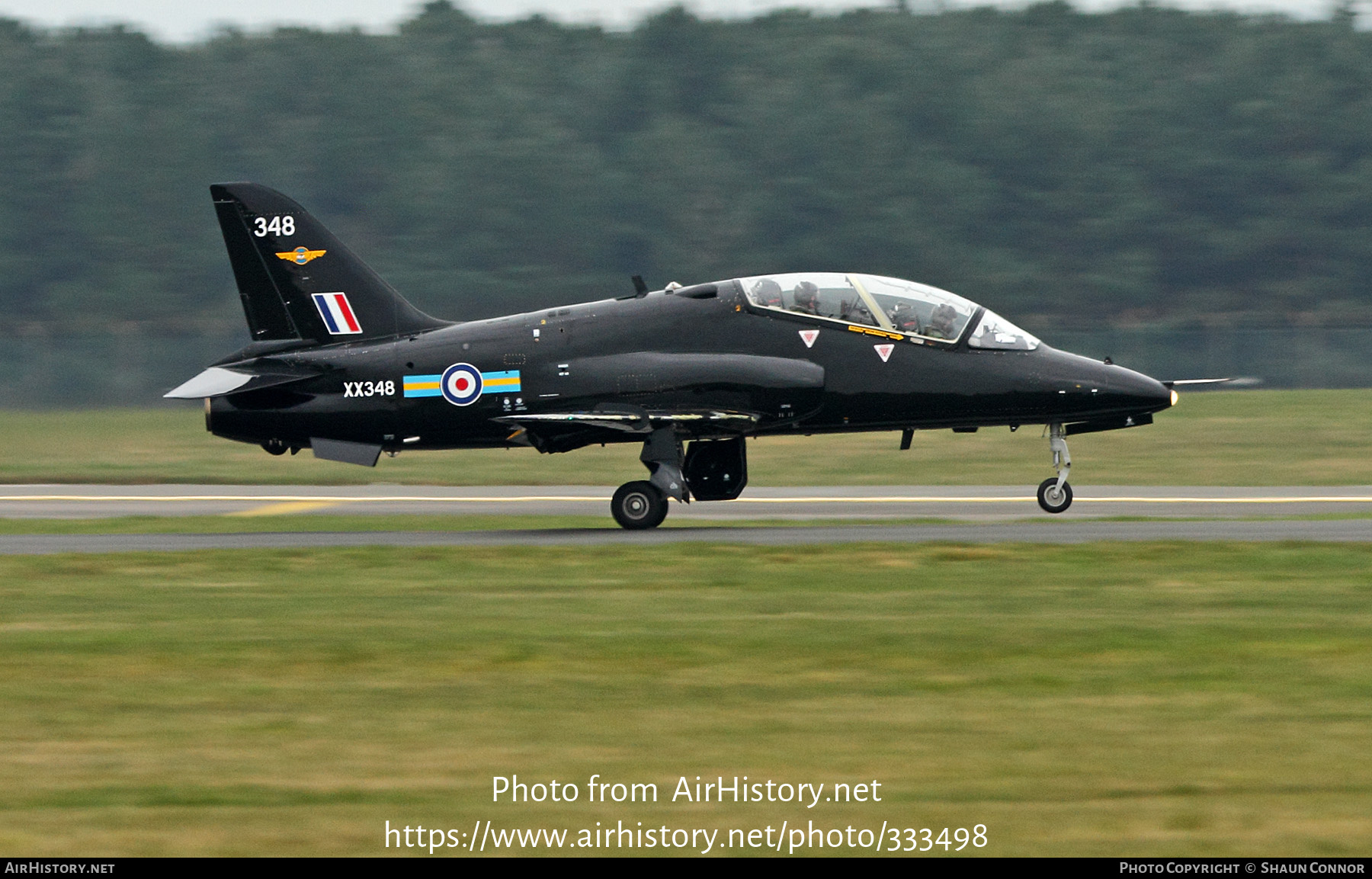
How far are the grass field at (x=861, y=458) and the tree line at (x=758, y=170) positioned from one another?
66.6ft

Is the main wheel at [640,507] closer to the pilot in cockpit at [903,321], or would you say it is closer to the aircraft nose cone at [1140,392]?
Answer: the pilot in cockpit at [903,321]

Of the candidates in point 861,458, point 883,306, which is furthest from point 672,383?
point 861,458

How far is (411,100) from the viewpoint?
230 ft

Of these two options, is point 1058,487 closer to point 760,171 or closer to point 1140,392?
point 1140,392

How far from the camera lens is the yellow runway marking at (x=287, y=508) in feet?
79.3

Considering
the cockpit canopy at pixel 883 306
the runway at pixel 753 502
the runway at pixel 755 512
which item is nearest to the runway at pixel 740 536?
the runway at pixel 755 512

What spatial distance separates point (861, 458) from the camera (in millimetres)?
33219

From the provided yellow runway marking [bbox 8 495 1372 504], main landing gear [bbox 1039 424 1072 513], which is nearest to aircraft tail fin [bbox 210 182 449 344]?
yellow runway marking [bbox 8 495 1372 504]

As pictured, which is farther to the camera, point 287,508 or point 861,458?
point 861,458

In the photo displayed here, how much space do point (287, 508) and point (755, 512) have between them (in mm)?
6696

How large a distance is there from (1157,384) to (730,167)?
145 ft

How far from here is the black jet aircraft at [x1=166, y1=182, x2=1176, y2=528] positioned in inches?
819

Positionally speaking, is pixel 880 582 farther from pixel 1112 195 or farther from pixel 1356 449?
pixel 1112 195
